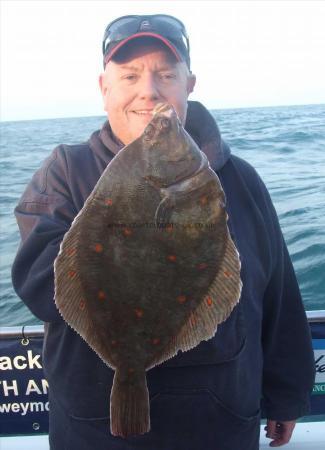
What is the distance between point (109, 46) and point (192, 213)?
3.39 feet

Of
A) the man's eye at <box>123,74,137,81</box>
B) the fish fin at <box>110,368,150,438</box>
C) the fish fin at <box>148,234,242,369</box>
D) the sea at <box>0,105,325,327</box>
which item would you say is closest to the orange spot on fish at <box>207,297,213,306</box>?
the fish fin at <box>148,234,242,369</box>

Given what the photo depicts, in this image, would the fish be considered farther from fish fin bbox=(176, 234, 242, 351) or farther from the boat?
the boat

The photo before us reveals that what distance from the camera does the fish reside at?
168 cm

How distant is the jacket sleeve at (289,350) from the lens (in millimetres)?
Result: 2486

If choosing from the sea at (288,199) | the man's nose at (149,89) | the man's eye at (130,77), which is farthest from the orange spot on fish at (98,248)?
the sea at (288,199)

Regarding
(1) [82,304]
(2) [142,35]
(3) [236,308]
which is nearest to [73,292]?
(1) [82,304]

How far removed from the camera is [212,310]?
72.0 inches

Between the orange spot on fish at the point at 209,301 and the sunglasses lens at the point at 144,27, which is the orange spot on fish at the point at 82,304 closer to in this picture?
the orange spot on fish at the point at 209,301

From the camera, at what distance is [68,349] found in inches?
80.5

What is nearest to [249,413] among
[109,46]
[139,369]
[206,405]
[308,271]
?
[206,405]

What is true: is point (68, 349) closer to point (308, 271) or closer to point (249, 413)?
point (249, 413)

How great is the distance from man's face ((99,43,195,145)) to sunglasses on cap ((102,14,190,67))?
0.16 ft

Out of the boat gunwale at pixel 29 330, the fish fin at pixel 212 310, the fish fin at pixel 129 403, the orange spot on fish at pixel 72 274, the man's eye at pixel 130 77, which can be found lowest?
the boat gunwale at pixel 29 330

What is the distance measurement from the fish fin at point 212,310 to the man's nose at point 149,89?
79cm
